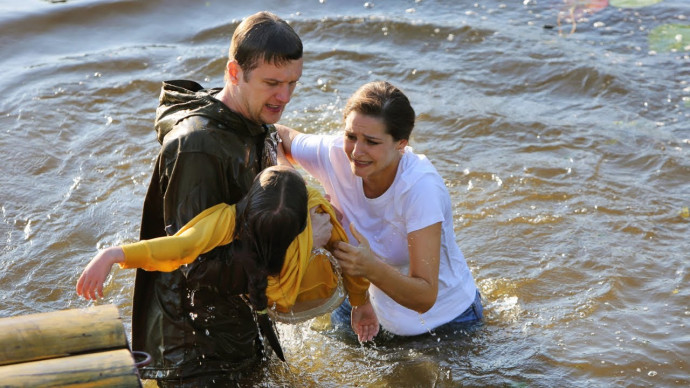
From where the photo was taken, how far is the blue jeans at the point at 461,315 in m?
4.71

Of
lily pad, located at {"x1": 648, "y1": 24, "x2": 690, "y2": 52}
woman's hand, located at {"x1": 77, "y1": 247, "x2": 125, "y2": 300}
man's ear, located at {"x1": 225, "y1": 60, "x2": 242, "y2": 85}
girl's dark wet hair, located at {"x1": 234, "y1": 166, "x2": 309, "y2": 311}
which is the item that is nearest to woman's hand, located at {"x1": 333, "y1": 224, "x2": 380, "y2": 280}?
girl's dark wet hair, located at {"x1": 234, "y1": 166, "x2": 309, "y2": 311}

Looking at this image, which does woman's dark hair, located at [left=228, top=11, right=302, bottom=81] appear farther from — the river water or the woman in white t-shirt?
the river water

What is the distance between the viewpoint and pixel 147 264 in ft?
10.9

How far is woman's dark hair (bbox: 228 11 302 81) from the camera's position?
3672 mm

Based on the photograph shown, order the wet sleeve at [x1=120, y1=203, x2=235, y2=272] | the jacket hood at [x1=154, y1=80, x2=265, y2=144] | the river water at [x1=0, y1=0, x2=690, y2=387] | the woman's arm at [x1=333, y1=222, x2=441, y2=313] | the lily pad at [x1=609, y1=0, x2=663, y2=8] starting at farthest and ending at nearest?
the lily pad at [x1=609, y1=0, x2=663, y2=8], the river water at [x1=0, y1=0, x2=690, y2=387], the woman's arm at [x1=333, y1=222, x2=441, y2=313], the jacket hood at [x1=154, y1=80, x2=265, y2=144], the wet sleeve at [x1=120, y1=203, x2=235, y2=272]

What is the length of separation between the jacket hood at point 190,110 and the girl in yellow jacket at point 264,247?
31 cm

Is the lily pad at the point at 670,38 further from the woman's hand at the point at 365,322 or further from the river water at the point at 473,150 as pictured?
the woman's hand at the point at 365,322

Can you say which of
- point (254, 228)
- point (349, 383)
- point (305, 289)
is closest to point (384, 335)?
point (349, 383)

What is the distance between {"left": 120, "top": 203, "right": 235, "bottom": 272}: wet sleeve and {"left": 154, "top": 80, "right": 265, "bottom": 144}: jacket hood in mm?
405

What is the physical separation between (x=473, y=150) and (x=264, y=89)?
418 centimetres

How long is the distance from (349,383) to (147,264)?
1827 mm

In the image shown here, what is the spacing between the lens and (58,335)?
118 inches

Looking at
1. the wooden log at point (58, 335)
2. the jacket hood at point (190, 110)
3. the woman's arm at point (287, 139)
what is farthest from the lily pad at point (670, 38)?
the wooden log at point (58, 335)

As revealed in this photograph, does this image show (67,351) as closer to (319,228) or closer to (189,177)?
(189,177)
